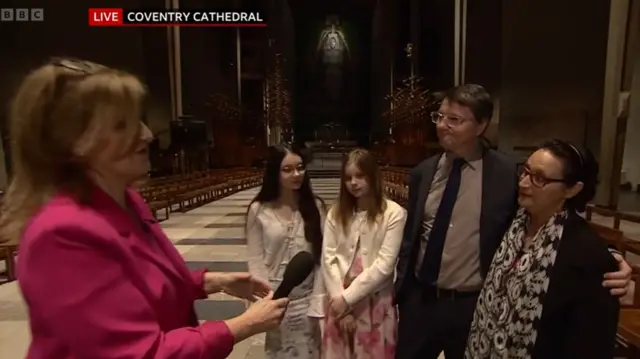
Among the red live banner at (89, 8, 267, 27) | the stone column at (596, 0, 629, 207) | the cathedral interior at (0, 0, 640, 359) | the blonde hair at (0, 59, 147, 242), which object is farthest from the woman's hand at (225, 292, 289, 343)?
the red live banner at (89, 8, 267, 27)

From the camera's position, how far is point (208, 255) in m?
7.18

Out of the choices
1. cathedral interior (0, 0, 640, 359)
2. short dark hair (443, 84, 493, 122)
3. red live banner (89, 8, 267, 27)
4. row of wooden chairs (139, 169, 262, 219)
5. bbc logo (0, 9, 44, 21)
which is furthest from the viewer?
red live banner (89, 8, 267, 27)

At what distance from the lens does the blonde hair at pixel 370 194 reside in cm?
289

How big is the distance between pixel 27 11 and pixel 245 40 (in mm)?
17265

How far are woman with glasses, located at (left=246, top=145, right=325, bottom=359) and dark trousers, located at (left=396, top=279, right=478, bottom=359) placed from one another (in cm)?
45

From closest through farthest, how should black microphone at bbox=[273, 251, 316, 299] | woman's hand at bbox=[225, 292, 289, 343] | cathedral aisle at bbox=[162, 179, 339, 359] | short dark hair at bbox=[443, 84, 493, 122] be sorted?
woman's hand at bbox=[225, 292, 289, 343]
black microphone at bbox=[273, 251, 316, 299]
short dark hair at bbox=[443, 84, 493, 122]
cathedral aisle at bbox=[162, 179, 339, 359]

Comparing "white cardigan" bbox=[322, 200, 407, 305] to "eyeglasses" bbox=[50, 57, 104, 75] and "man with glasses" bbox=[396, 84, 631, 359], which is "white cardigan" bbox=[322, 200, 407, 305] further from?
"eyeglasses" bbox=[50, 57, 104, 75]

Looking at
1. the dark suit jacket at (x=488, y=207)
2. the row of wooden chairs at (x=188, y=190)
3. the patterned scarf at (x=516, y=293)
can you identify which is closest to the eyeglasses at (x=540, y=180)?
the patterned scarf at (x=516, y=293)

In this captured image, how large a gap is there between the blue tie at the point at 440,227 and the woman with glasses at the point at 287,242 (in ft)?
2.02

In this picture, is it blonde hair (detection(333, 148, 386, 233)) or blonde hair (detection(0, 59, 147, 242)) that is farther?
blonde hair (detection(333, 148, 386, 233))

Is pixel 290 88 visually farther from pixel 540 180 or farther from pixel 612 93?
pixel 540 180

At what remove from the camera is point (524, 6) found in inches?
539

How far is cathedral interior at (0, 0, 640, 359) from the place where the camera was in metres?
8.96

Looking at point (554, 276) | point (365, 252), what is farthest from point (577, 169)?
point (365, 252)
